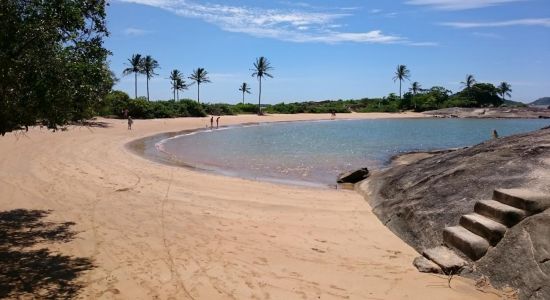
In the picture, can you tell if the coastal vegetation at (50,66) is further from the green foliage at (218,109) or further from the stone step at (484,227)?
the green foliage at (218,109)

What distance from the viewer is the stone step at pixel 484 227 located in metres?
7.06

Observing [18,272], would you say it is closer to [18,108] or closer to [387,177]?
[18,108]

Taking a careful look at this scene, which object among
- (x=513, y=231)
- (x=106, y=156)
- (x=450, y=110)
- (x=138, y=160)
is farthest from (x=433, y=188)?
(x=450, y=110)

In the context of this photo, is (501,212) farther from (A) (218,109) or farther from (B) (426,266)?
(A) (218,109)

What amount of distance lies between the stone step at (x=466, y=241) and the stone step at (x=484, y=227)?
8 cm

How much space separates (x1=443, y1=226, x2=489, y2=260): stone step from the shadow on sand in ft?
20.1

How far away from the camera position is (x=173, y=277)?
6.91 meters

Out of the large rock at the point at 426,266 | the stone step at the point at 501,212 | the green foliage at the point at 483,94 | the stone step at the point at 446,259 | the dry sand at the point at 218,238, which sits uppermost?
the green foliage at the point at 483,94

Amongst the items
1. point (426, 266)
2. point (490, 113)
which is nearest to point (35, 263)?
point (426, 266)

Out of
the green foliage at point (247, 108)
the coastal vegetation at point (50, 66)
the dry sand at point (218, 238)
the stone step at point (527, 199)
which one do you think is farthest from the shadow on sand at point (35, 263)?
the green foliage at point (247, 108)

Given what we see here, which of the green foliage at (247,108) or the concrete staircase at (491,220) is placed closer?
the concrete staircase at (491,220)

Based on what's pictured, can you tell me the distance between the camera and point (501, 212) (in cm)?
726

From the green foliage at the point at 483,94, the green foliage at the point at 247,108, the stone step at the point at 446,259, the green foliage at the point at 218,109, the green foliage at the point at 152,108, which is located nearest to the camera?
the stone step at the point at 446,259

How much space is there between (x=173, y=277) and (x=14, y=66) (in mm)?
3820
